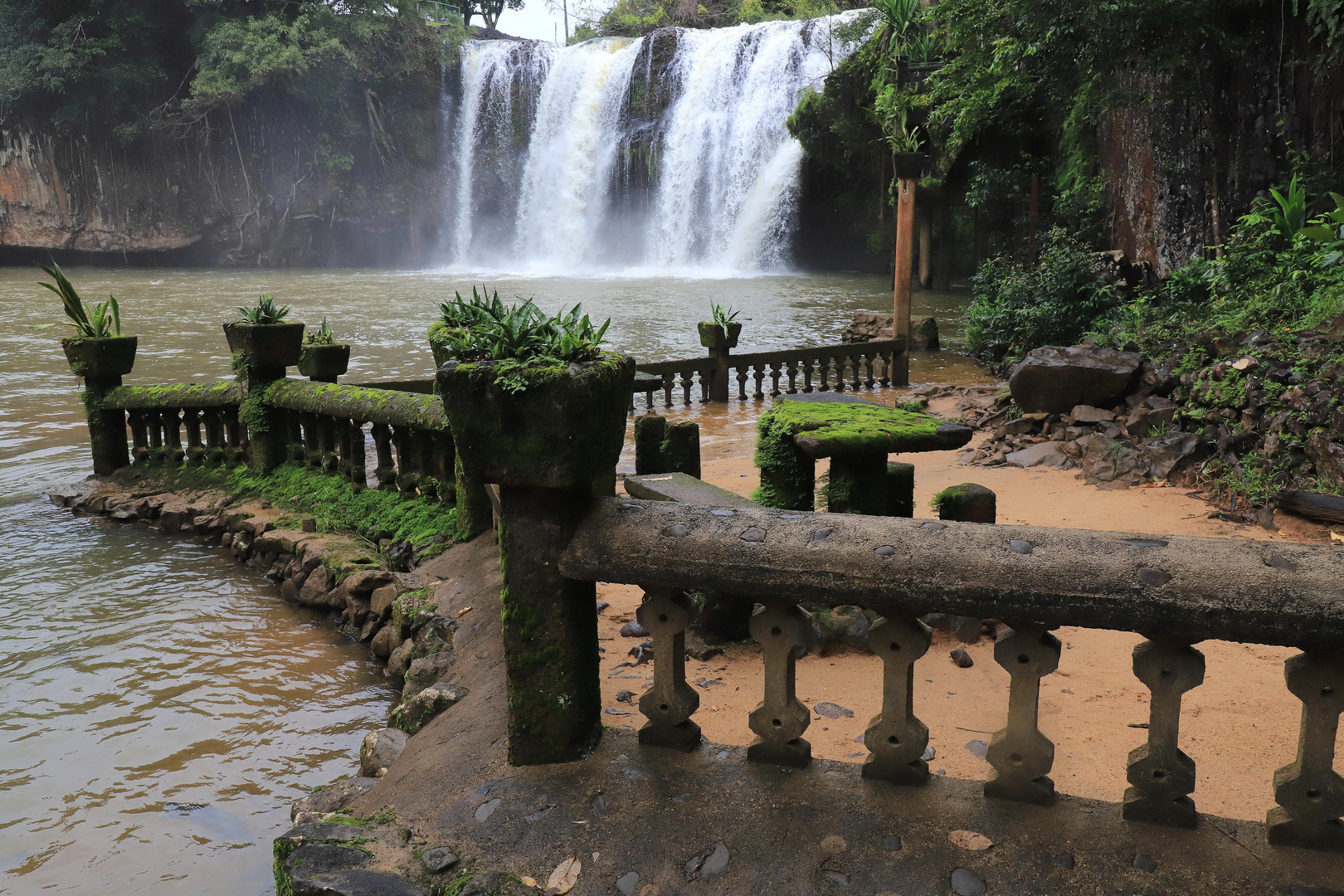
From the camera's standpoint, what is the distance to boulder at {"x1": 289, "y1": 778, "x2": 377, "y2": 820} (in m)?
2.98

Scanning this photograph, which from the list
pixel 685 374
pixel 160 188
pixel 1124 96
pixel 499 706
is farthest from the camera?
pixel 160 188

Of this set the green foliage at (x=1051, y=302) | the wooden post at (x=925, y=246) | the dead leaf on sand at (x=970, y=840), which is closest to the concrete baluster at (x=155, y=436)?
the dead leaf on sand at (x=970, y=840)

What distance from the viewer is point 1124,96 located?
13273mm

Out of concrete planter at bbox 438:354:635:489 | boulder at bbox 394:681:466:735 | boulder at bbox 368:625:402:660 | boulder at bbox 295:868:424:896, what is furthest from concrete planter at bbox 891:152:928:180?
boulder at bbox 295:868:424:896

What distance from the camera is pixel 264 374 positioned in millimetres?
7043

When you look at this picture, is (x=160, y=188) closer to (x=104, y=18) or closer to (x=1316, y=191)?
(x=104, y=18)

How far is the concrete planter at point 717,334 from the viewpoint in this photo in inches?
483

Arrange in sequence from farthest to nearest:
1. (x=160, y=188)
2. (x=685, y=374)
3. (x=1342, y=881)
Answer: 1. (x=160, y=188)
2. (x=685, y=374)
3. (x=1342, y=881)

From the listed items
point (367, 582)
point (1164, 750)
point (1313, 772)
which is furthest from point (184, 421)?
point (1313, 772)

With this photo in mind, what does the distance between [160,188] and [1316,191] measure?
36979 mm

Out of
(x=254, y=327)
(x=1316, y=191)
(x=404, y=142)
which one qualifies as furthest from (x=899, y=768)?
(x=404, y=142)

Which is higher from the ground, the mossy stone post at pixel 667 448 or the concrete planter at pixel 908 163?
the concrete planter at pixel 908 163

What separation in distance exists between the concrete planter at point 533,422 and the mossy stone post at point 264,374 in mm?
5056

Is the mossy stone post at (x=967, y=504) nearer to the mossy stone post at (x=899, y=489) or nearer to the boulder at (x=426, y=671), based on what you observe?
the mossy stone post at (x=899, y=489)
